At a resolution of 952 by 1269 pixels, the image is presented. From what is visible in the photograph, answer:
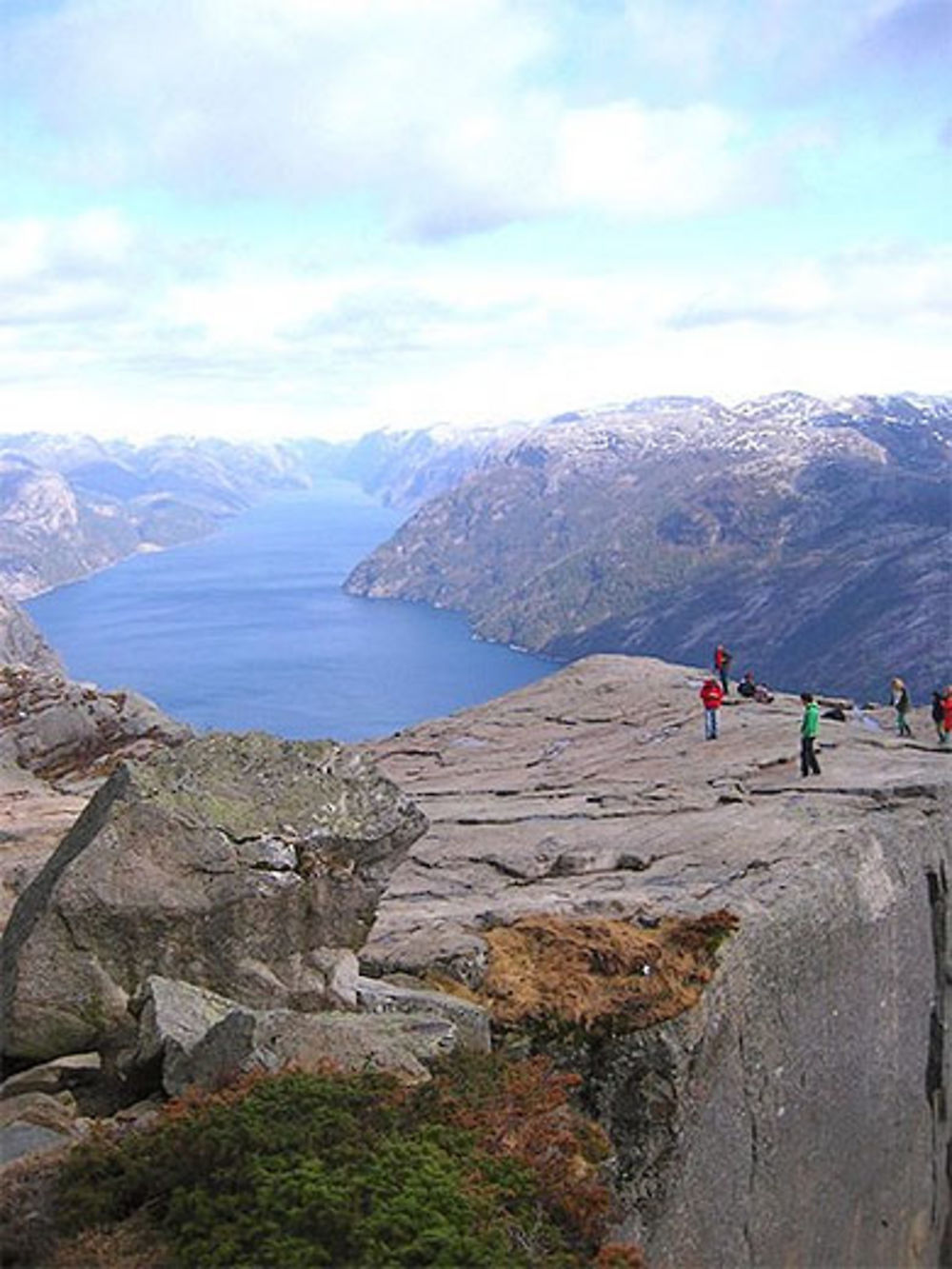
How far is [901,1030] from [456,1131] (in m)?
14.9


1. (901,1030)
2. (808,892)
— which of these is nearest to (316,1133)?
(808,892)

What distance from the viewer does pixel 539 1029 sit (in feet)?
54.2

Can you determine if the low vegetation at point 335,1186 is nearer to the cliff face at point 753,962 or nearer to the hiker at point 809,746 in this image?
the cliff face at point 753,962

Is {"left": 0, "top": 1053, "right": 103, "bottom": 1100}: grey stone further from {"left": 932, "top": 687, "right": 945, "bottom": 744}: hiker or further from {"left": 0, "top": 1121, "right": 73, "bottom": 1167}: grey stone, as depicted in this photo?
{"left": 932, "top": 687, "right": 945, "bottom": 744}: hiker

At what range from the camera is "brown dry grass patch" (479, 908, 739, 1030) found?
16.7 m

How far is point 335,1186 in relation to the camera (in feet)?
31.7

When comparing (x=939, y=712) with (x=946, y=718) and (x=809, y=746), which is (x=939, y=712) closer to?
(x=946, y=718)

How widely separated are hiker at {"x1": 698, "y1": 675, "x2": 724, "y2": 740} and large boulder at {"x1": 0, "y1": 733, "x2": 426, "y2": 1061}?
16.5 meters

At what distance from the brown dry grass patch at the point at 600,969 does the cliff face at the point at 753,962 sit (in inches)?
3.7

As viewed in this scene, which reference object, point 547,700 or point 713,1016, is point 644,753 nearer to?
point 547,700

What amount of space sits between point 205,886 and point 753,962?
8607 millimetres

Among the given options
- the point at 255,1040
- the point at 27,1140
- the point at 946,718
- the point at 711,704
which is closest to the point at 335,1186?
the point at 255,1040

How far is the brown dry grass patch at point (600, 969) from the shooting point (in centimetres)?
1669

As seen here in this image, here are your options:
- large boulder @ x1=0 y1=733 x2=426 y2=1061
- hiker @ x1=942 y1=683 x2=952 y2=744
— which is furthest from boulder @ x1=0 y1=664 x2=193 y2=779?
hiker @ x1=942 y1=683 x2=952 y2=744
